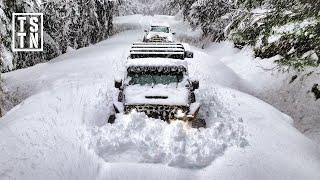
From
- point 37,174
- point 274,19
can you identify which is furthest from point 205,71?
point 37,174

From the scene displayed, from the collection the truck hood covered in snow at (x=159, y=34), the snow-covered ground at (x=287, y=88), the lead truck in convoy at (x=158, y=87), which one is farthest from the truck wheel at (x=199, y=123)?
the truck hood covered in snow at (x=159, y=34)

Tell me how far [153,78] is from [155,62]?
16.1 inches

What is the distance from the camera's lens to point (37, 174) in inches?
335

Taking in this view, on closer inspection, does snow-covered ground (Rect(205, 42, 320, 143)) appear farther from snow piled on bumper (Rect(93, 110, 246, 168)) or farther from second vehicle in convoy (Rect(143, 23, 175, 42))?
second vehicle in convoy (Rect(143, 23, 175, 42))

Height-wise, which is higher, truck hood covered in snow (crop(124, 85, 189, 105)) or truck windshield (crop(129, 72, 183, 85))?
truck windshield (crop(129, 72, 183, 85))

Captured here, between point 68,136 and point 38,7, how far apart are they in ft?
29.0

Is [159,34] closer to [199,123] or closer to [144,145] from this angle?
[199,123]

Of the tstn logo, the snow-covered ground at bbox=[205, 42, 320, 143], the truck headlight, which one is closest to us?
the truck headlight

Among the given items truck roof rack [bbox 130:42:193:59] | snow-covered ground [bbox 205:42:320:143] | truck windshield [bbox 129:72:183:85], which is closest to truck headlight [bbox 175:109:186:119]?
truck windshield [bbox 129:72:183:85]

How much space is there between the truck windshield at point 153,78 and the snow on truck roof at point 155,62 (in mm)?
264

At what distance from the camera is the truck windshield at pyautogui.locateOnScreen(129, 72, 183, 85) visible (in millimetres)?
11766

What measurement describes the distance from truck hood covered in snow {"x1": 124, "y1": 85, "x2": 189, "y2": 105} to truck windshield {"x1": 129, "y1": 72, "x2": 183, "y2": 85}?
0.22 m

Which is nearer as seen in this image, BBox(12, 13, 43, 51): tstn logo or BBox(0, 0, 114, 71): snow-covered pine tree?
BBox(0, 0, 114, 71): snow-covered pine tree

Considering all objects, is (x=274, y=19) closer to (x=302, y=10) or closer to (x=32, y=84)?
(x=302, y=10)
